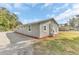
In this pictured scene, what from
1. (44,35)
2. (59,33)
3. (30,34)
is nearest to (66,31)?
(59,33)

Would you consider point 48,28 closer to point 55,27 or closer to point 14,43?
point 55,27

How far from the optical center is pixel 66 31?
2.45m

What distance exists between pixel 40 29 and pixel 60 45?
0.28 m

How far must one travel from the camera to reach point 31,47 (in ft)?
7.97

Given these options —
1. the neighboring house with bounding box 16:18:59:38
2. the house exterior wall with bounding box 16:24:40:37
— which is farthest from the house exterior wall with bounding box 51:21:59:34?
the house exterior wall with bounding box 16:24:40:37

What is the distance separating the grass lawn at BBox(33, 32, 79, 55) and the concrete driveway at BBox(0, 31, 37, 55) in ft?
0.27

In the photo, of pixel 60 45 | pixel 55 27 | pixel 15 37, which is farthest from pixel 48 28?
pixel 15 37

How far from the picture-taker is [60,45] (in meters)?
2.43

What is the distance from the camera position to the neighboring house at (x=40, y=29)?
2426mm

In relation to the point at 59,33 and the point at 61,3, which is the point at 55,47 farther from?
the point at 61,3

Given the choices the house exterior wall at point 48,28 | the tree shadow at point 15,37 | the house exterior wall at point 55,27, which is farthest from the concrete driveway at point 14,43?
the house exterior wall at point 55,27
